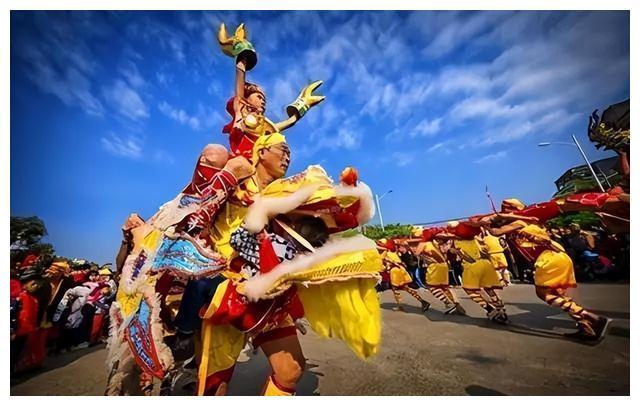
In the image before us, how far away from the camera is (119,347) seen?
67.4 inches

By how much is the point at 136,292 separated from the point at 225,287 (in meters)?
0.53

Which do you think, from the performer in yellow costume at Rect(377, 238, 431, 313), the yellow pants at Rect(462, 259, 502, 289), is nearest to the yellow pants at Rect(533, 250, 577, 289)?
the yellow pants at Rect(462, 259, 502, 289)

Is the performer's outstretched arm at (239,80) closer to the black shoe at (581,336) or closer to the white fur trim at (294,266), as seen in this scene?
the white fur trim at (294,266)

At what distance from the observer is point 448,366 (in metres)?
2.93

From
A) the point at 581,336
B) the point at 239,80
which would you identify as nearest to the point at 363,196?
the point at 239,80

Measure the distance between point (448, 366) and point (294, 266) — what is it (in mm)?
2272

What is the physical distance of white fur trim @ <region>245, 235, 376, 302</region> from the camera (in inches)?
55.5

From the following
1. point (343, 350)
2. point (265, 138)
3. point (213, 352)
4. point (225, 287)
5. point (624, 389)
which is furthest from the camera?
point (343, 350)

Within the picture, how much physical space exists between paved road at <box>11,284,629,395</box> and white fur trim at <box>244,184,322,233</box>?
5.51 ft

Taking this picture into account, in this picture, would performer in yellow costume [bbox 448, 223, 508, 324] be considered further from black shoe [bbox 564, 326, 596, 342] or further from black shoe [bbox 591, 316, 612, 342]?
black shoe [bbox 591, 316, 612, 342]

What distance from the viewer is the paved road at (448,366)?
2451 mm

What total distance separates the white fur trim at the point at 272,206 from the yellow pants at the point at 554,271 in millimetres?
3985
